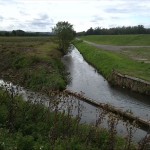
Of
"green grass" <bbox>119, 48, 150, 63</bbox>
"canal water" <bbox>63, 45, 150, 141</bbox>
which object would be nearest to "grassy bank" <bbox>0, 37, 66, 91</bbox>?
"canal water" <bbox>63, 45, 150, 141</bbox>

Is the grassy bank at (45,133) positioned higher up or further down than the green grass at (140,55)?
higher up

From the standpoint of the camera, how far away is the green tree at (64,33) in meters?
79.7

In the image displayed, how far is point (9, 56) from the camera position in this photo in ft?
190

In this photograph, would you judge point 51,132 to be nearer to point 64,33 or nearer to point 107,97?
point 107,97

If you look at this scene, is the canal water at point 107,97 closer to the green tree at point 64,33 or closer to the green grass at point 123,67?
the green grass at point 123,67

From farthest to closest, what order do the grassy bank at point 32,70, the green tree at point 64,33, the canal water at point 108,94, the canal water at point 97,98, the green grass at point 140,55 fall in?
1. the green tree at point 64,33
2. the green grass at point 140,55
3. the grassy bank at point 32,70
4. the canal water at point 108,94
5. the canal water at point 97,98

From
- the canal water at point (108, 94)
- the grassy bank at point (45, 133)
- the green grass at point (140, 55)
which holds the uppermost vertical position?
the grassy bank at point (45, 133)

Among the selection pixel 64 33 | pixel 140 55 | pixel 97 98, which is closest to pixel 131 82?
pixel 97 98

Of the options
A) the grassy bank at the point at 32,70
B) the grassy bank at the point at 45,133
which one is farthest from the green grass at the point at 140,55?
the grassy bank at the point at 45,133

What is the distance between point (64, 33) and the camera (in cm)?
7944

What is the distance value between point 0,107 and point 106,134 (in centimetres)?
624

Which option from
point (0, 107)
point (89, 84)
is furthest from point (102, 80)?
point (0, 107)

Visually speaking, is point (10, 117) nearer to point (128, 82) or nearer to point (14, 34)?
point (128, 82)

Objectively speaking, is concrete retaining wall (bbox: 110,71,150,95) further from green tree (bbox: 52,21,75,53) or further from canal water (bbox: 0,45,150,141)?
green tree (bbox: 52,21,75,53)
